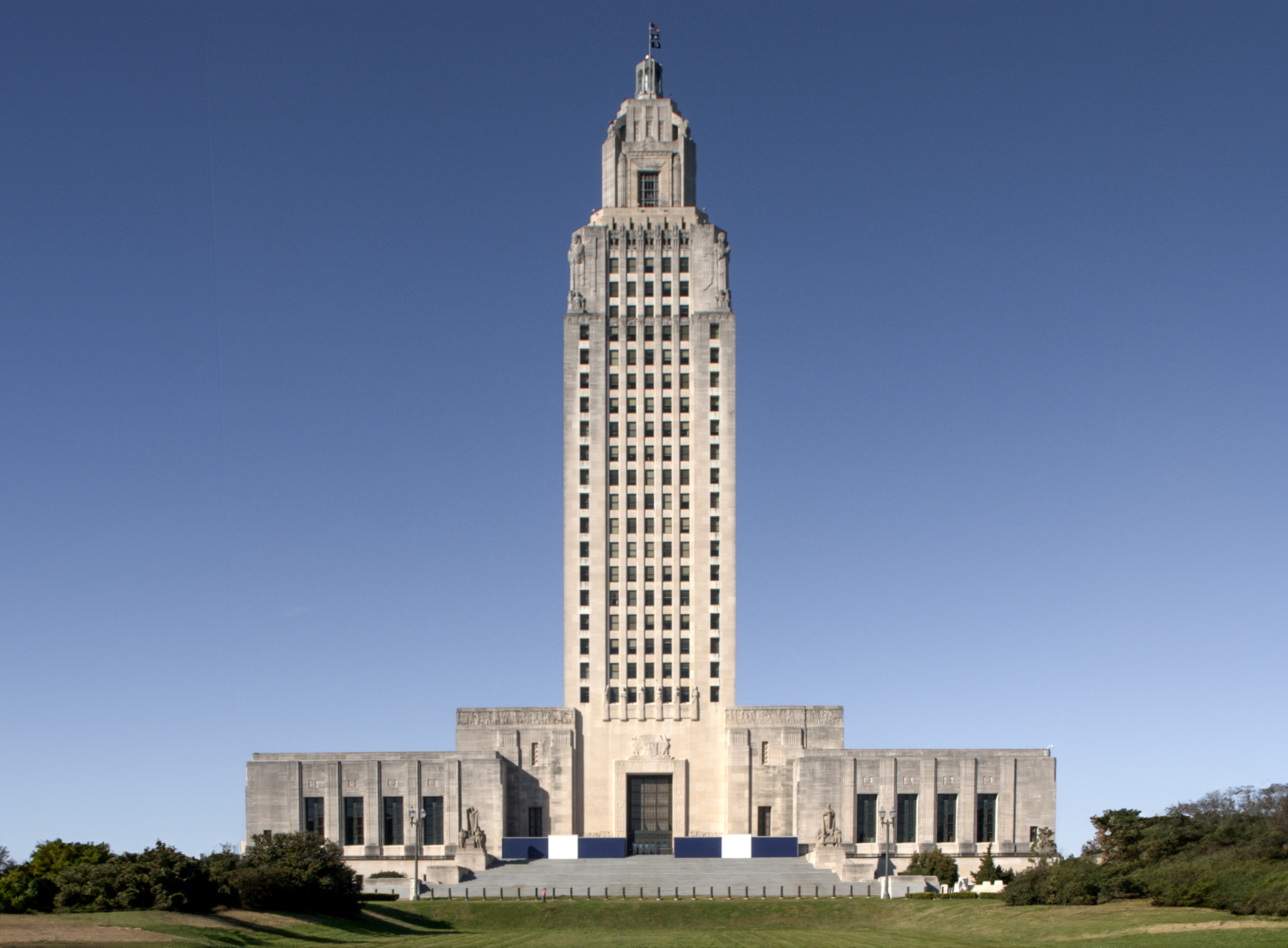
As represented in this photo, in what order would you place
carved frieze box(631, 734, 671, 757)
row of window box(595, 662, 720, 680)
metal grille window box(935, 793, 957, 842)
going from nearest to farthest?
1. metal grille window box(935, 793, 957, 842)
2. carved frieze box(631, 734, 671, 757)
3. row of window box(595, 662, 720, 680)

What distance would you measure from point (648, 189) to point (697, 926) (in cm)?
6630

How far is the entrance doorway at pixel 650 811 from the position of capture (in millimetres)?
114938

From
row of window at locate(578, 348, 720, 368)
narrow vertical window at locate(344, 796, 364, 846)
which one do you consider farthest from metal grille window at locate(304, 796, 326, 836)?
row of window at locate(578, 348, 720, 368)

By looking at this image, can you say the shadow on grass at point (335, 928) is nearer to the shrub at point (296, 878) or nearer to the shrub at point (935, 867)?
the shrub at point (296, 878)

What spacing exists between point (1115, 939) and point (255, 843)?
1691 inches

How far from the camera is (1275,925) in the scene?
5916cm

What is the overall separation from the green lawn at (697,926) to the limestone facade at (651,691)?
22134 mm

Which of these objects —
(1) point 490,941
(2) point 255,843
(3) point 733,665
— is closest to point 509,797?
(3) point 733,665

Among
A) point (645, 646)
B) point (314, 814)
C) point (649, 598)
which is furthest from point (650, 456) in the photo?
point (314, 814)

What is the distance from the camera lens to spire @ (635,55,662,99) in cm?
12825

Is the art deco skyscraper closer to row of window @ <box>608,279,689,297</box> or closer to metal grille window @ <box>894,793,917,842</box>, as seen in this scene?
row of window @ <box>608,279,689,297</box>

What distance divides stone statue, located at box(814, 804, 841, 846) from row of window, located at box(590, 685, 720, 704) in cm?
1361

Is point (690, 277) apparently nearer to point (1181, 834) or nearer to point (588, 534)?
point (588, 534)

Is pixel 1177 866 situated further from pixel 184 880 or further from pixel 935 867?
pixel 184 880
